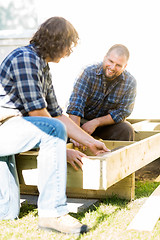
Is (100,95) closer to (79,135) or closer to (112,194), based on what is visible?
(112,194)

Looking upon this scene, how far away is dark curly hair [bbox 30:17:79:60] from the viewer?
2707 mm

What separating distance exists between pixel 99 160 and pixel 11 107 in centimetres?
67

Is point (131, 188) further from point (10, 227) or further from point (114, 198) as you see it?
point (10, 227)

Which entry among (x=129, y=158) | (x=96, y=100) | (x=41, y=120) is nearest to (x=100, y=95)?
(x=96, y=100)

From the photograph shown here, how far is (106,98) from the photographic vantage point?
407 centimetres

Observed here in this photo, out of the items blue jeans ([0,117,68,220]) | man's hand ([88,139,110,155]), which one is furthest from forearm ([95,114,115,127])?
blue jeans ([0,117,68,220])

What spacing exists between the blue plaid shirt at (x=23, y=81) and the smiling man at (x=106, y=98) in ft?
4.04

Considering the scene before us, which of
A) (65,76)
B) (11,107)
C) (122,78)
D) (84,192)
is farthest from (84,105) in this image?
(65,76)

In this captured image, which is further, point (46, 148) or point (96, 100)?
point (96, 100)

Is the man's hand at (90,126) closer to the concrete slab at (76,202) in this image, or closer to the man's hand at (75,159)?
the concrete slab at (76,202)

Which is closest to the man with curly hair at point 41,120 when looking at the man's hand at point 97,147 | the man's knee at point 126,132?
the man's hand at point 97,147

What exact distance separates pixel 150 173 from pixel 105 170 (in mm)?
2132

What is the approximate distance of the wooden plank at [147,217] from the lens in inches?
99.6

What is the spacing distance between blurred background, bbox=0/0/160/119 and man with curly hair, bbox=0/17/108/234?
301 cm
